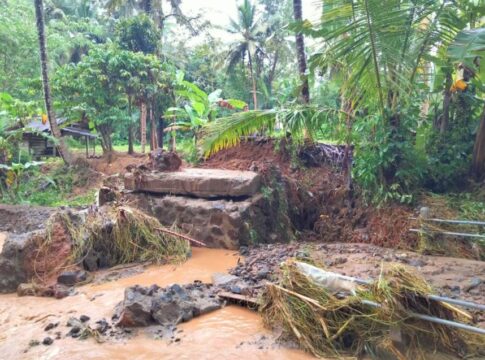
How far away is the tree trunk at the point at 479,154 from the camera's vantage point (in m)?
6.67

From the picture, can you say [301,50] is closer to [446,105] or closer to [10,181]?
[446,105]

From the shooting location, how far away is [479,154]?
267 inches

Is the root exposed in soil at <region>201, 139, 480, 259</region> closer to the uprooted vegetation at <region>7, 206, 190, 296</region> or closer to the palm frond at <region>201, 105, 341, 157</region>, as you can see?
the palm frond at <region>201, 105, 341, 157</region>

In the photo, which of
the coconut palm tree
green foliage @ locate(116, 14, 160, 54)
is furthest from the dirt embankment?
the coconut palm tree

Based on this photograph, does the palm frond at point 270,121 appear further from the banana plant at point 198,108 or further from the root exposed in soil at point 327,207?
the banana plant at point 198,108

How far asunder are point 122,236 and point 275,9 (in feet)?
91.4

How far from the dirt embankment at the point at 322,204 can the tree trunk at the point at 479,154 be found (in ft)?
4.75

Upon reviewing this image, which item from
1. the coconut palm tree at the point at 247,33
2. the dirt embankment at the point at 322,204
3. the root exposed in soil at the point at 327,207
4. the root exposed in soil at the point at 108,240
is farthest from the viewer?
the coconut palm tree at the point at 247,33

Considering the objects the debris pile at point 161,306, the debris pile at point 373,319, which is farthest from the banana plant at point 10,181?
the debris pile at point 373,319

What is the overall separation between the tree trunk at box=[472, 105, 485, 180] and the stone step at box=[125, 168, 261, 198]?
372 cm

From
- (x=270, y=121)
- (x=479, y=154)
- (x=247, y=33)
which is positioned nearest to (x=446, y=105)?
(x=479, y=154)

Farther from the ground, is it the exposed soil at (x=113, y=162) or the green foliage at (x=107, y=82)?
the green foliage at (x=107, y=82)

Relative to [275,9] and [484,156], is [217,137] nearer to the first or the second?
[484,156]

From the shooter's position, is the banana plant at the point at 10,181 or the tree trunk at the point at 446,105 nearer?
the tree trunk at the point at 446,105
